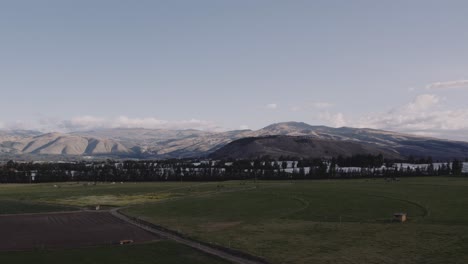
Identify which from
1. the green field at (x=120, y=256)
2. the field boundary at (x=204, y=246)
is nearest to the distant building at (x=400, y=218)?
the field boundary at (x=204, y=246)

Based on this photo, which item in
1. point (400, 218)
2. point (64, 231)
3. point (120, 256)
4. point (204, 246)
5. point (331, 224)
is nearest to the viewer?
point (120, 256)

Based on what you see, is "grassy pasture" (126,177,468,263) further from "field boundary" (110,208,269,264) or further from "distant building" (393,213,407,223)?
"field boundary" (110,208,269,264)

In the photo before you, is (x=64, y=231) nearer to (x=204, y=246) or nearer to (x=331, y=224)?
(x=204, y=246)

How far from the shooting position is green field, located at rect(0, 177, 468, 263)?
209 ft

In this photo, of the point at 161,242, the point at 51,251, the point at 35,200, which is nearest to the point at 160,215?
the point at 161,242

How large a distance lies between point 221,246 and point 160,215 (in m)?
47.9

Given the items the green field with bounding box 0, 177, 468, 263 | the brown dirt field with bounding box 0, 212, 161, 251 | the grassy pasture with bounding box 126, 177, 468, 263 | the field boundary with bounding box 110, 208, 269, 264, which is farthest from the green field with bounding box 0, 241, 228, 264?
the grassy pasture with bounding box 126, 177, 468, 263

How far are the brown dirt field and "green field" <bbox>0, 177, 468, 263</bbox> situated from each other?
27.8ft

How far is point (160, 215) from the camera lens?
116 metres

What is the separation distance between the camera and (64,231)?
3863 inches

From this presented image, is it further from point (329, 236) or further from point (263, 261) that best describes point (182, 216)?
point (263, 261)

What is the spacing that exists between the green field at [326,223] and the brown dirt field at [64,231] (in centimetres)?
848

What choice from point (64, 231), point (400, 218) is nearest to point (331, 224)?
point (400, 218)

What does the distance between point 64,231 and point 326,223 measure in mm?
57784
